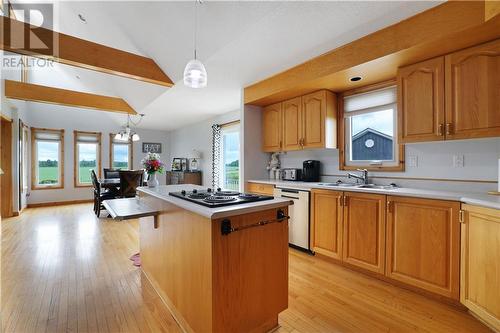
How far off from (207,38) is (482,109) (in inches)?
104

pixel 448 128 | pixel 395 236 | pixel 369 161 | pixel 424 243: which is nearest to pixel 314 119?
pixel 369 161

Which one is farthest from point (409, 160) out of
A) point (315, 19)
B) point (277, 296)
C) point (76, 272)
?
point (76, 272)

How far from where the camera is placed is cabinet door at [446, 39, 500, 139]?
5.98 feet

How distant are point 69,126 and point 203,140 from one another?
402 cm

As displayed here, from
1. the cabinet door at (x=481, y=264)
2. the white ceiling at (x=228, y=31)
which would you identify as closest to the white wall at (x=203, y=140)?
the white ceiling at (x=228, y=31)

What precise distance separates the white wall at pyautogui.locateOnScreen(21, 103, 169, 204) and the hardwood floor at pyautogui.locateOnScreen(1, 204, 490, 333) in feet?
13.5

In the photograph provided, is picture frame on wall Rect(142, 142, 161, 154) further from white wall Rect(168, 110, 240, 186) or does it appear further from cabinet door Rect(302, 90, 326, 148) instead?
cabinet door Rect(302, 90, 326, 148)

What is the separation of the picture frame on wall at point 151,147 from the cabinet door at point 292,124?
6.10 m

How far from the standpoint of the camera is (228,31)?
2441 millimetres

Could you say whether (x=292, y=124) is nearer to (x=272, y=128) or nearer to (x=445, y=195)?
(x=272, y=128)

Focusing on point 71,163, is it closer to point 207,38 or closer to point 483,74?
point 207,38

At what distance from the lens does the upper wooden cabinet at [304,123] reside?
310 centimetres

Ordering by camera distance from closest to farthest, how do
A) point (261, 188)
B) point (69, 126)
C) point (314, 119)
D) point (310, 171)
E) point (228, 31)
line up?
point (228, 31) < point (314, 119) < point (310, 171) < point (261, 188) < point (69, 126)

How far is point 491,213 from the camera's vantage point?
63.6 inches
